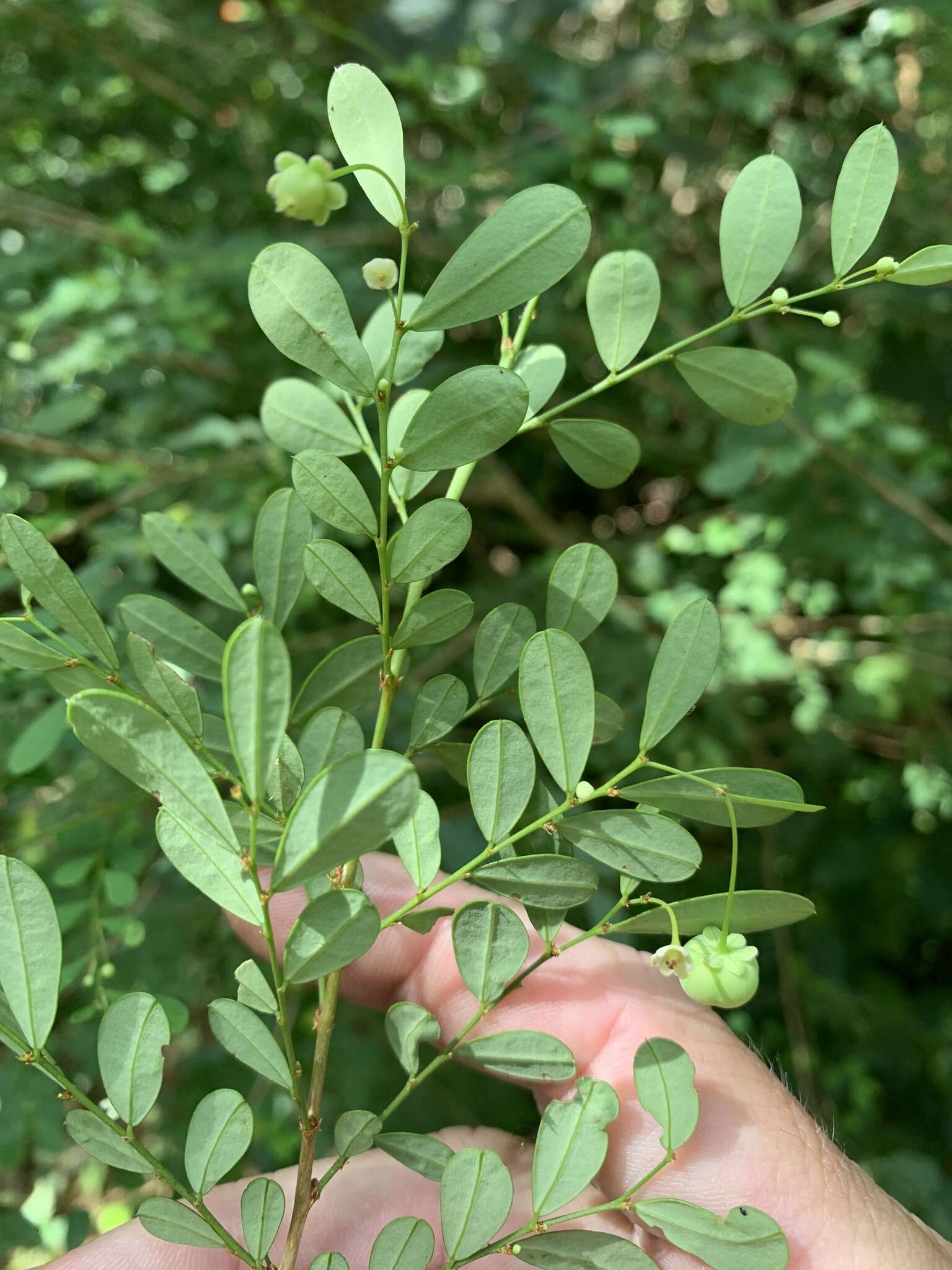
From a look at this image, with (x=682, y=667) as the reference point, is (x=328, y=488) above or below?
above

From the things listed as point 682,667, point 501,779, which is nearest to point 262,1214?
point 501,779

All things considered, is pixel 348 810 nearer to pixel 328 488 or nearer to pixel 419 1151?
pixel 328 488

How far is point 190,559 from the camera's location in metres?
0.66

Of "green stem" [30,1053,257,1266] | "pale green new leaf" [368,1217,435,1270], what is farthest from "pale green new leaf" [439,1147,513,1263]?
"green stem" [30,1053,257,1266]

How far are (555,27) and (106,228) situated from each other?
3.41ft

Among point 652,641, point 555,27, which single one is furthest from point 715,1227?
point 555,27

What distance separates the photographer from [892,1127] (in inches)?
66.8

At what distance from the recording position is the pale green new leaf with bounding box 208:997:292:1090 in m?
0.55

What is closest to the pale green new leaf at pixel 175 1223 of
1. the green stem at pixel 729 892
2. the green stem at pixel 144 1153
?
the green stem at pixel 144 1153

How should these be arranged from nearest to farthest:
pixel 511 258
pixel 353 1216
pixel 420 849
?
pixel 511 258 → pixel 420 849 → pixel 353 1216

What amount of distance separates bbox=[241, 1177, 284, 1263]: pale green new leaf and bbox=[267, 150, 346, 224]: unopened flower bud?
512mm

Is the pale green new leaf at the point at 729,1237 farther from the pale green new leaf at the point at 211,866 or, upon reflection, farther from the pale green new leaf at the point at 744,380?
the pale green new leaf at the point at 744,380

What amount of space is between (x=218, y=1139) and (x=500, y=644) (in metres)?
0.33

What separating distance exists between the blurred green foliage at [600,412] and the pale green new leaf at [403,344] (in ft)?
1.47
